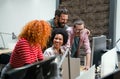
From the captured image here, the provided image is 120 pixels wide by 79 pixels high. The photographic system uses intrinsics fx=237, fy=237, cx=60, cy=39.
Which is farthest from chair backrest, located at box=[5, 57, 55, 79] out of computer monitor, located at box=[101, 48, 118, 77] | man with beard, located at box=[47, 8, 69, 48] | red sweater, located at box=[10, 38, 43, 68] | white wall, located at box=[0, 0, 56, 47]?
white wall, located at box=[0, 0, 56, 47]

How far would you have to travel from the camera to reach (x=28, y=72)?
0.98 m

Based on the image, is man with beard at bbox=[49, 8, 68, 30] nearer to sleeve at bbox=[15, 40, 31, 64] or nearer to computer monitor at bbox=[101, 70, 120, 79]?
sleeve at bbox=[15, 40, 31, 64]

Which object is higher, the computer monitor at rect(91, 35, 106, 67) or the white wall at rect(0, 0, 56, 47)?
the white wall at rect(0, 0, 56, 47)

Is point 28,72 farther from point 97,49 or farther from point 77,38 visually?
point 77,38

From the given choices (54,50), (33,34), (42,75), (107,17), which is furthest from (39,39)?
(107,17)

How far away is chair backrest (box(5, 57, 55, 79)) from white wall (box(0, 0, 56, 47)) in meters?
4.05

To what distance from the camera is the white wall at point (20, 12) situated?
5296 mm

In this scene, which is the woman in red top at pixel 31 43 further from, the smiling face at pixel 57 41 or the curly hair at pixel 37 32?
the smiling face at pixel 57 41

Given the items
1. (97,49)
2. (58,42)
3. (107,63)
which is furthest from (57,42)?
(107,63)

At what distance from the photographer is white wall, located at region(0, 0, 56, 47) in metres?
5.30

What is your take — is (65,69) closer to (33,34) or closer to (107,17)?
(33,34)

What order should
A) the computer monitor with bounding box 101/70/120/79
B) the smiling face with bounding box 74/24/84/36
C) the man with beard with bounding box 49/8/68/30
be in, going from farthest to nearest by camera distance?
the man with beard with bounding box 49/8/68/30, the smiling face with bounding box 74/24/84/36, the computer monitor with bounding box 101/70/120/79

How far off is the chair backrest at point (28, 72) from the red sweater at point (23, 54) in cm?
45

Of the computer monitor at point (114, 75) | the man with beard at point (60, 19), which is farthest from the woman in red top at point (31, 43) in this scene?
the man with beard at point (60, 19)
